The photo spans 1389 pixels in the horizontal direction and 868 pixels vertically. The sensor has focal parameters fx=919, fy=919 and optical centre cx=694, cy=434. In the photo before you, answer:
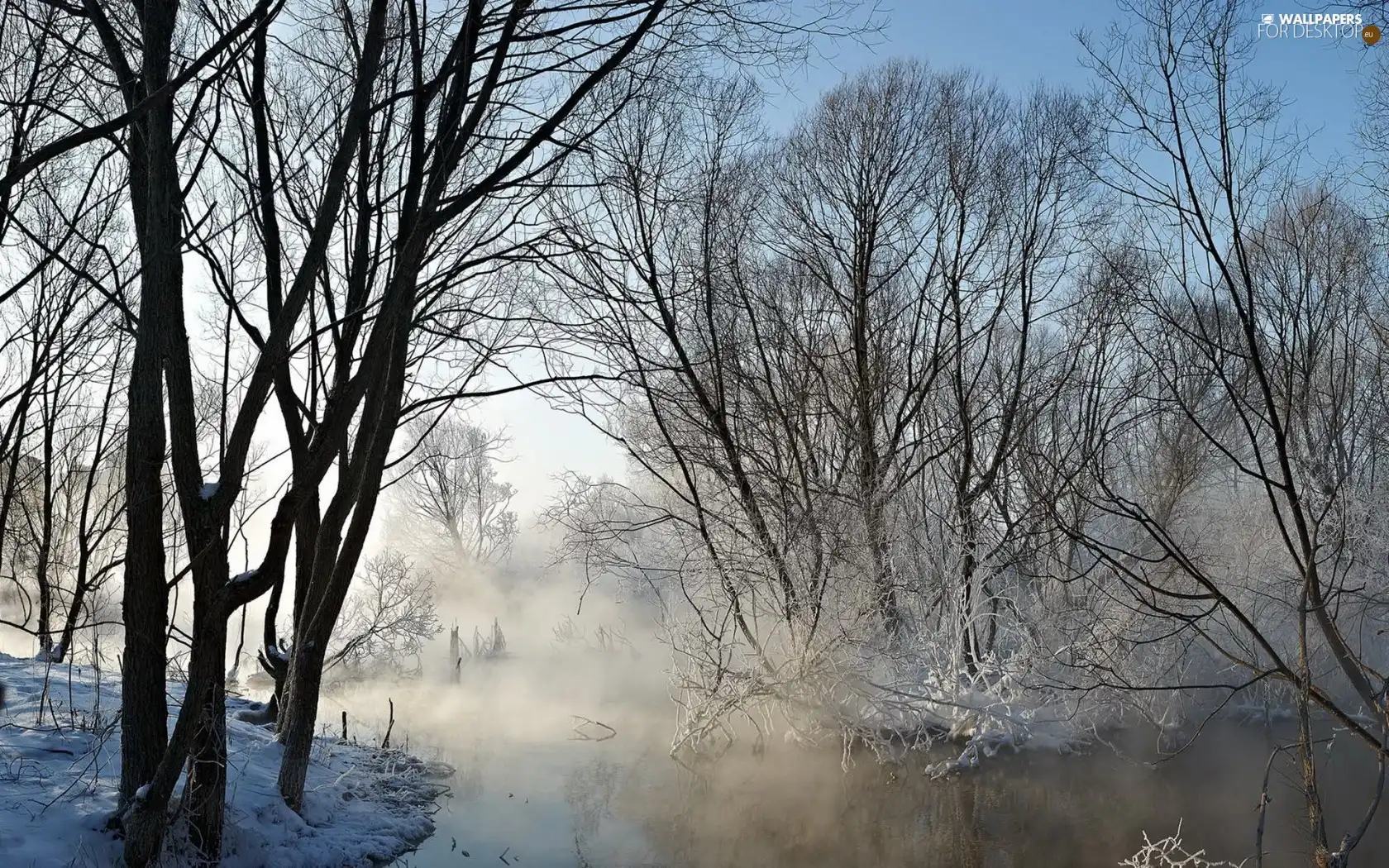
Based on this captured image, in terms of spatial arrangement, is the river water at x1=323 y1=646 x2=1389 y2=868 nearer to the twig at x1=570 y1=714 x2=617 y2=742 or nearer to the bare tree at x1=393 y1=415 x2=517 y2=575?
the twig at x1=570 y1=714 x2=617 y2=742

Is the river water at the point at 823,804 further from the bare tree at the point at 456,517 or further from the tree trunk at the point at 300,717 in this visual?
the bare tree at the point at 456,517

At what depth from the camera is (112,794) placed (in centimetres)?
517

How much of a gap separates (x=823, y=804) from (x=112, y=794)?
6871 millimetres

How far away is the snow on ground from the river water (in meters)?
0.50

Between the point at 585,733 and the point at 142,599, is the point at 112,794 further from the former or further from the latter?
the point at 585,733

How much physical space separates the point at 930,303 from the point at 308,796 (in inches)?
413

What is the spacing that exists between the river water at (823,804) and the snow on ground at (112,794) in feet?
1.65

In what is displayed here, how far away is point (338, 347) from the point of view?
702cm

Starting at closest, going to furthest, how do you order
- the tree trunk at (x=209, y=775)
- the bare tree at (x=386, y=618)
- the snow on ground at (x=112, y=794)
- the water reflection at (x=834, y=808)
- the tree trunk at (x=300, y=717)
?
the snow on ground at (x=112, y=794) < the tree trunk at (x=209, y=775) < the tree trunk at (x=300, y=717) < the water reflection at (x=834, y=808) < the bare tree at (x=386, y=618)

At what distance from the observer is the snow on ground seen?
15.3ft

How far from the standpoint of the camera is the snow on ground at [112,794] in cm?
468

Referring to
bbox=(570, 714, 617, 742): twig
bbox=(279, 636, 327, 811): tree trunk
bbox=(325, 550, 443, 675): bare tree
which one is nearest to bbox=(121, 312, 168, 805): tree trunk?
bbox=(279, 636, 327, 811): tree trunk

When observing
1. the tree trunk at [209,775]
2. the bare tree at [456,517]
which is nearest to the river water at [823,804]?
the tree trunk at [209,775]

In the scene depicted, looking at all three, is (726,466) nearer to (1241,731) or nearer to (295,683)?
(295,683)
